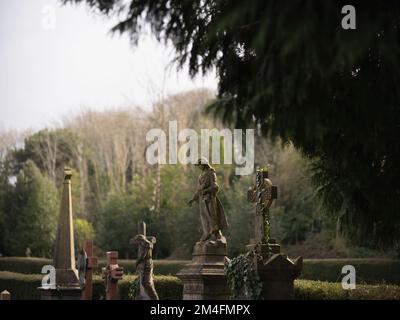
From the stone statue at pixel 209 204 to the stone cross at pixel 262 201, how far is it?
1.92ft

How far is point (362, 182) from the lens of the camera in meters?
10.9

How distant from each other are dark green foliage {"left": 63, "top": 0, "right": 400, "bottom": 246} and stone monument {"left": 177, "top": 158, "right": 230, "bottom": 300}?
1951 millimetres

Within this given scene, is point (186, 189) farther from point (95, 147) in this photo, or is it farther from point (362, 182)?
point (362, 182)

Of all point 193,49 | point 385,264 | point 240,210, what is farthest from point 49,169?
point 193,49

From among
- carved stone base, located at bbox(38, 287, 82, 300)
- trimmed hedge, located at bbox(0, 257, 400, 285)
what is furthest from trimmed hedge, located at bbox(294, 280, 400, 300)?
trimmed hedge, located at bbox(0, 257, 400, 285)

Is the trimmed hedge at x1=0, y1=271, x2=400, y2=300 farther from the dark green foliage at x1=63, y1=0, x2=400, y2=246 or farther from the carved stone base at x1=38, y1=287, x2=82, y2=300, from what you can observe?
the dark green foliage at x1=63, y1=0, x2=400, y2=246

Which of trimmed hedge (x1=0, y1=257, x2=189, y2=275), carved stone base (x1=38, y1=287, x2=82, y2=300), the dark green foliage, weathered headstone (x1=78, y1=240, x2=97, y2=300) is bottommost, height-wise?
trimmed hedge (x1=0, y1=257, x2=189, y2=275)

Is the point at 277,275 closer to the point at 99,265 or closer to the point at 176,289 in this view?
the point at 176,289

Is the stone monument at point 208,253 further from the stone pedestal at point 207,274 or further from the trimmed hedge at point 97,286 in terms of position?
the trimmed hedge at point 97,286

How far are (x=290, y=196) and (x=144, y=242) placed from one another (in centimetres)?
2233

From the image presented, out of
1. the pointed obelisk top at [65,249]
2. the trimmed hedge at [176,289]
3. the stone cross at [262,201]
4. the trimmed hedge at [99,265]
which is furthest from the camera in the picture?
the trimmed hedge at [99,265]

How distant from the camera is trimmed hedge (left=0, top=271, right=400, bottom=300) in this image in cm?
1345

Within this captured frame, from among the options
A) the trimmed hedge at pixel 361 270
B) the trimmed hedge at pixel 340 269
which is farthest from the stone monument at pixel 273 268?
the trimmed hedge at pixel 361 270

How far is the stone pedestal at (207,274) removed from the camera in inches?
462
